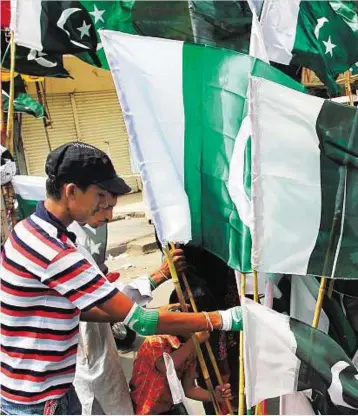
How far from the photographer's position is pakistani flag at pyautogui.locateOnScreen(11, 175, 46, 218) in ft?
11.6

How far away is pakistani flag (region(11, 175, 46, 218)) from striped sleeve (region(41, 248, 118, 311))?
1.74 meters

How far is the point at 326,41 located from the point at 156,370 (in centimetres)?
283

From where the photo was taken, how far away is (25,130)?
1169cm

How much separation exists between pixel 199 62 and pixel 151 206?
0.65 metres

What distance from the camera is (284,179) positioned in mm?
1858

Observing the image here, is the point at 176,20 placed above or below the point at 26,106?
above

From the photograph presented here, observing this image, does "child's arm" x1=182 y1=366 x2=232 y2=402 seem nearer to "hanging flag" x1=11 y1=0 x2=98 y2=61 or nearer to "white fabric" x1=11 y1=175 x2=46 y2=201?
"white fabric" x1=11 y1=175 x2=46 y2=201

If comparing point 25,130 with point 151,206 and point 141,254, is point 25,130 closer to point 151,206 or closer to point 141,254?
point 141,254

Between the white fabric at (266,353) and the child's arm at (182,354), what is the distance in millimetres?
534

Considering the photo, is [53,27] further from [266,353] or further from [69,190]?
[266,353]

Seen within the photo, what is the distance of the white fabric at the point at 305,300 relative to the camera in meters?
2.40

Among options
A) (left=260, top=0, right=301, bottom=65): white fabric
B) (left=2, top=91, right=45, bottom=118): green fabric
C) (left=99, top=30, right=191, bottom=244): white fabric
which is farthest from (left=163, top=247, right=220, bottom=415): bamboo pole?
(left=2, top=91, right=45, bottom=118): green fabric

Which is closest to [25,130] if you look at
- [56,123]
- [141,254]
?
[56,123]

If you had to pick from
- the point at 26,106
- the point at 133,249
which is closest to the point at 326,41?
the point at 133,249
